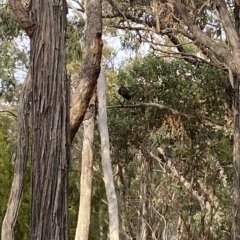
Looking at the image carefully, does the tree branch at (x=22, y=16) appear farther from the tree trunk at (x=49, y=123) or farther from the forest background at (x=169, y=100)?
the forest background at (x=169, y=100)

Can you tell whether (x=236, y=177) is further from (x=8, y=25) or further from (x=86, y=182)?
(x=8, y=25)

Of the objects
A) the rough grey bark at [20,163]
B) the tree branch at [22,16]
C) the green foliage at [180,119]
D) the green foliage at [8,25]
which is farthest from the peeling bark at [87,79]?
the green foliage at [8,25]

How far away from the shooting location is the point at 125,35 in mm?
10805

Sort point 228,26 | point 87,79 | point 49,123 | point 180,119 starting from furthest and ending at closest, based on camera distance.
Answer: point 180,119, point 228,26, point 87,79, point 49,123

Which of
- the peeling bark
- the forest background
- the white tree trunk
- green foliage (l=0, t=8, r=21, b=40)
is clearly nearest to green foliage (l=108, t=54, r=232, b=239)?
the forest background

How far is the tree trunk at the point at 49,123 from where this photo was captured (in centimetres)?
345

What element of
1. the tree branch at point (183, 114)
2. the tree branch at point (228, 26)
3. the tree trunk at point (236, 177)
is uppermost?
the tree branch at point (228, 26)

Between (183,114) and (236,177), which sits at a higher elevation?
(183,114)

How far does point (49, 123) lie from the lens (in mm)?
3561

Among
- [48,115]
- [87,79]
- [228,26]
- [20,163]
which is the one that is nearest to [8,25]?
[228,26]

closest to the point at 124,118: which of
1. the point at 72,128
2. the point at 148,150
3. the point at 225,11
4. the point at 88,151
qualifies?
the point at 148,150

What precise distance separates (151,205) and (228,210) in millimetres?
1929

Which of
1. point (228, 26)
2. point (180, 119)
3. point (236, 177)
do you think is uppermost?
point (228, 26)

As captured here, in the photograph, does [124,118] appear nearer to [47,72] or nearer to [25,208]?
[25,208]
